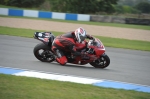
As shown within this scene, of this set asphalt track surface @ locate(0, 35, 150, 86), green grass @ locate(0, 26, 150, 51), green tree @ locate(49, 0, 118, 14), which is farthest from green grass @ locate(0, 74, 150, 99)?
green tree @ locate(49, 0, 118, 14)

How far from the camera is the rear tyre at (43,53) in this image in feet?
36.9

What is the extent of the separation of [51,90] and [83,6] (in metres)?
27.1

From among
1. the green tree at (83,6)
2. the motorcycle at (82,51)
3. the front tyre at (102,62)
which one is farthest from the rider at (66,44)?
the green tree at (83,6)

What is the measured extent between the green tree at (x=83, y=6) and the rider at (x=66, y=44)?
23249 mm

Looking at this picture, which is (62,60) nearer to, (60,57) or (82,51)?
(60,57)

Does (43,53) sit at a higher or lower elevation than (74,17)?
lower

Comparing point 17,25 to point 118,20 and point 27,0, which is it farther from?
point 27,0

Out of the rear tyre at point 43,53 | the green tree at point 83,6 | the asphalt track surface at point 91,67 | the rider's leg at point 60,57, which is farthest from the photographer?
the green tree at point 83,6

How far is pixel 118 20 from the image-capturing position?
28.4 metres

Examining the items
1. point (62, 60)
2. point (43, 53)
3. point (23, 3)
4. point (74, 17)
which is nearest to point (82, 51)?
point (62, 60)

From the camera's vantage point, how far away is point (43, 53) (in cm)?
1138

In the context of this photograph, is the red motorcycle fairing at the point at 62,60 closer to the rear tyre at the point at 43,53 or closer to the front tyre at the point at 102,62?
the rear tyre at the point at 43,53

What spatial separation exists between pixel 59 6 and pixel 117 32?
14.6 metres

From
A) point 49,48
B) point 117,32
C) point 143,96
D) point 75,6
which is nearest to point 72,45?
point 49,48
